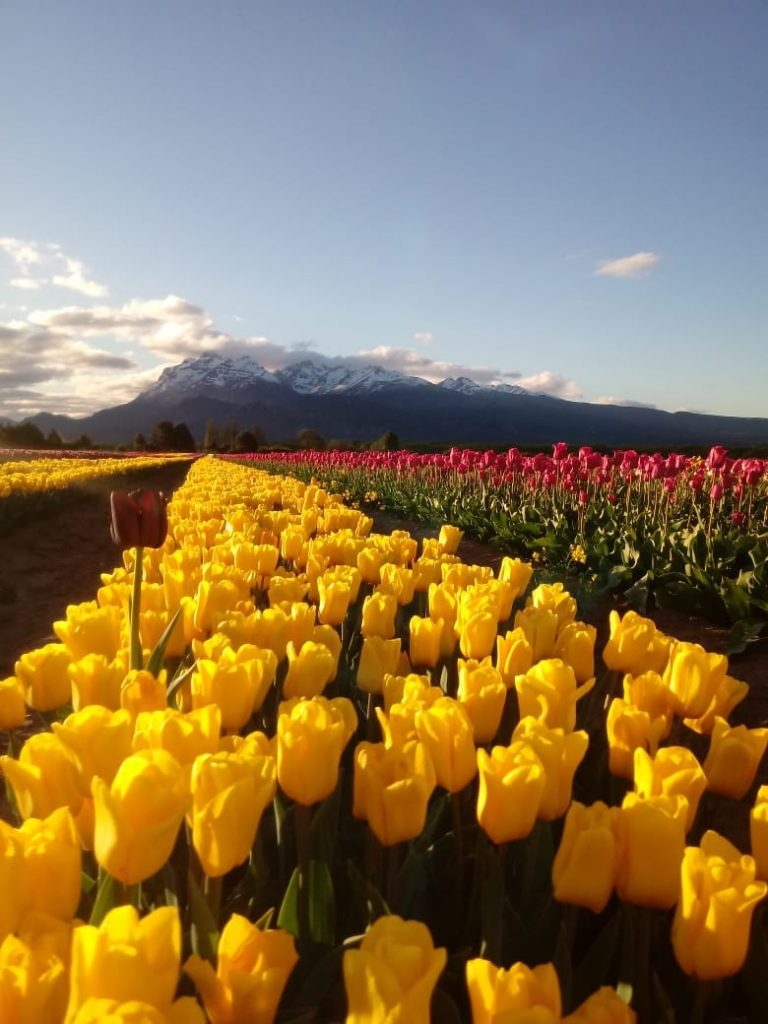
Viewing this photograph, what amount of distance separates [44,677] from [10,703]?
10cm

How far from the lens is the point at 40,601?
9.21 m

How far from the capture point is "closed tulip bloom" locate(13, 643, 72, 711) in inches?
73.1

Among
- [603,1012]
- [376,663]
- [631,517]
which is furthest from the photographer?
[631,517]

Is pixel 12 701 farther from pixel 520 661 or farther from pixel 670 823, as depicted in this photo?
pixel 670 823

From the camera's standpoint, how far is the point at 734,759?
1434 mm

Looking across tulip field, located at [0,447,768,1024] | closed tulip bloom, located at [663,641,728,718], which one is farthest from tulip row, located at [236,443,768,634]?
tulip field, located at [0,447,768,1024]

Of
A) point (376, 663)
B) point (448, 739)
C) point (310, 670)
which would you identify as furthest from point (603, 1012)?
point (376, 663)

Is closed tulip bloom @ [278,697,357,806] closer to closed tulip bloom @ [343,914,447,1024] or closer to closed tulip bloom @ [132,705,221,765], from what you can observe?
closed tulip bloom @ [132,705,221,765]

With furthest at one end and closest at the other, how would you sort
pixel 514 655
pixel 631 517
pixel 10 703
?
pixel 631 517 < pixel 514 655 < pixel 10 703

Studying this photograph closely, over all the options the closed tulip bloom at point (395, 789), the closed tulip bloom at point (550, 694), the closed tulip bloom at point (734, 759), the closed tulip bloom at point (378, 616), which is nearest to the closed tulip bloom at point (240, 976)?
the closed tulip bloom at point (395, 789)

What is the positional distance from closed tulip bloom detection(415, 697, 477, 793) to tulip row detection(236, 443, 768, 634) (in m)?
4.51

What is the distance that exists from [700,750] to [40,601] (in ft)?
27.2

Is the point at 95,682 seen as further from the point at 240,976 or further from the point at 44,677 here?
the point at 240,976

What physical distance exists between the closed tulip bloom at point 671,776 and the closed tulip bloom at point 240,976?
0.66 metres
